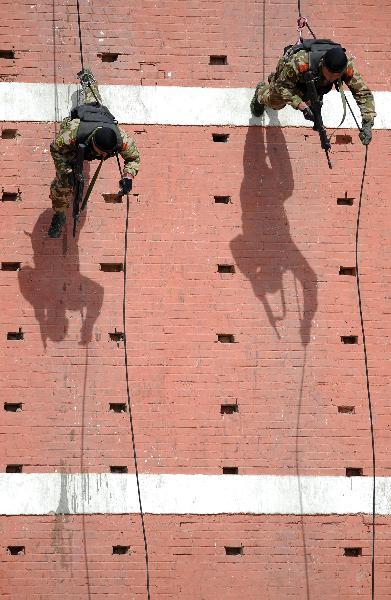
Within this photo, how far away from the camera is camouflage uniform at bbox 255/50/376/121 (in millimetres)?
11375

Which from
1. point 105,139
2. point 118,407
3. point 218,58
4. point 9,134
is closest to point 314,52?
point 218,58

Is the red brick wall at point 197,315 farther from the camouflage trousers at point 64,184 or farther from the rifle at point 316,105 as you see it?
the rifle at point 316,105

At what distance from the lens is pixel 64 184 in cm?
1175

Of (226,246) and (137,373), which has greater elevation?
(226,246)

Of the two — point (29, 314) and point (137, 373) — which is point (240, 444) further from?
point (29, 314)

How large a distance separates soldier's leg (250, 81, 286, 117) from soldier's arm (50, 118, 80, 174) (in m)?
1.99

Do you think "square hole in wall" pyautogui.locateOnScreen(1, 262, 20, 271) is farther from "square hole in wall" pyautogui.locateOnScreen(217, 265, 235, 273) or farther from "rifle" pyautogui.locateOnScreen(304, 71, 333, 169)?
"rifle" pyautogui.locateOnScreen(304, 71, 333, 169)

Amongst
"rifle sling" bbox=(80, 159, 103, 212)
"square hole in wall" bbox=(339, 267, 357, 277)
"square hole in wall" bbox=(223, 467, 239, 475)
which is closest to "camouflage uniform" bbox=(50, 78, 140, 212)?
"rifle sling" bbox=(80, 159, 103, 212)

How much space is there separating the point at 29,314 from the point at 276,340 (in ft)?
8.35

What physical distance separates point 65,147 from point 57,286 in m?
1.58

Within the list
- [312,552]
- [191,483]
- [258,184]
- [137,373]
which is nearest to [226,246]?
[258,184]

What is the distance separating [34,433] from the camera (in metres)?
12.0

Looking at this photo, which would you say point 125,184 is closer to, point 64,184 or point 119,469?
point 64,184

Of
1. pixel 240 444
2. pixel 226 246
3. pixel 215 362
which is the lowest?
pixel 240 444
